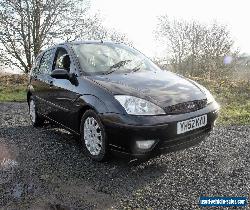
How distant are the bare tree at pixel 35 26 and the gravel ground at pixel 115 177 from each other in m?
14.5

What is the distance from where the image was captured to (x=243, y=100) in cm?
1036

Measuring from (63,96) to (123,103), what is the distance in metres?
1.43

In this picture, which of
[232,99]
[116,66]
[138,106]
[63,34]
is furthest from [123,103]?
[63,34]

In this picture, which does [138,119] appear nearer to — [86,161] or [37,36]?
[86,161]

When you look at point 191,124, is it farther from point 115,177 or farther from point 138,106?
point 115,177

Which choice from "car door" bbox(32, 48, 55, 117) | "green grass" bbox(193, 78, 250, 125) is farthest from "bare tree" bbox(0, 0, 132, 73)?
"car door" bbox(32, 48, 55, 117)

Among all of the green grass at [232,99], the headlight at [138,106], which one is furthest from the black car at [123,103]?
the green grass at [232,99]

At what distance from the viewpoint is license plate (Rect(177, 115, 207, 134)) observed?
4.00 meters

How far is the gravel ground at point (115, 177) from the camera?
134 inches

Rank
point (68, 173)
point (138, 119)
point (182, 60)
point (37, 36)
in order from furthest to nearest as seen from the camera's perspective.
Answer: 1. point (182, 60)
2. point (37, 36)
3. point (68, 173)
4. point (138, 119)

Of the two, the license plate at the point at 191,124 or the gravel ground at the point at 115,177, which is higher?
the license plate at the point at 191,124

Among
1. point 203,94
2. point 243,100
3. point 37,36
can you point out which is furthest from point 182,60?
point 203,94

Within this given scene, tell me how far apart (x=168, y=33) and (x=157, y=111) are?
22.3 meters

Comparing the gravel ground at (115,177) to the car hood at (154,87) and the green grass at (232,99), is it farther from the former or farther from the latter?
the green grass at (232,99)
